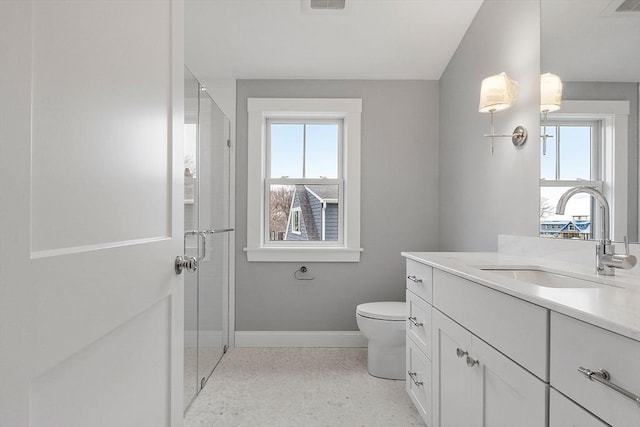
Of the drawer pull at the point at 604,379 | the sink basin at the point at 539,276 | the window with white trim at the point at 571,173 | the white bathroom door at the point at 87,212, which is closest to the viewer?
the white bathroom door at the point at 87,212

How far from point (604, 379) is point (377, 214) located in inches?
89.8

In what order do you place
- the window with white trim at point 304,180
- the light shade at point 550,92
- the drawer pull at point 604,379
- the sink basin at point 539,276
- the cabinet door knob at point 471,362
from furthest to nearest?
the window with white trim at point 304,180, the light shade at point 550,92, the sink basin at point 539,276, the cabinet door knob at point 471,362, the drawer pull at point 604,379

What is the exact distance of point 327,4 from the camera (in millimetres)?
2250

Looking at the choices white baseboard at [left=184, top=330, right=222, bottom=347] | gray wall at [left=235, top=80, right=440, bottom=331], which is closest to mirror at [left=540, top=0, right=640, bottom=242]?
gray wall at [left=235, top=80, right=440, bottom=331]

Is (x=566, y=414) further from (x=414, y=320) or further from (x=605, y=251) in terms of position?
(x=414, y=320)

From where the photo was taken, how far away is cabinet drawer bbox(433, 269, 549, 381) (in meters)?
0.84

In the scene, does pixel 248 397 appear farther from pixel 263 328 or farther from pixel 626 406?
pixel 626 406

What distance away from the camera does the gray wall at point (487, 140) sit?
69.3 inches

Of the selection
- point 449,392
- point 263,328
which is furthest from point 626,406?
point 263,328

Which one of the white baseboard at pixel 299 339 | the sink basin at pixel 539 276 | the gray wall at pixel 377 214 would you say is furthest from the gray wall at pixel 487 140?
the white baseboard at pixel 299 339

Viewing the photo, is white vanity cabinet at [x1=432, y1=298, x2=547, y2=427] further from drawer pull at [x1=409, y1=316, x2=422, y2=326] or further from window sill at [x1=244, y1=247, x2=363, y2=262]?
window sill at [x1=244, y1=247, x2=363, y2=262]

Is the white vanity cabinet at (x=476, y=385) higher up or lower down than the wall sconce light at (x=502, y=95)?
lower down

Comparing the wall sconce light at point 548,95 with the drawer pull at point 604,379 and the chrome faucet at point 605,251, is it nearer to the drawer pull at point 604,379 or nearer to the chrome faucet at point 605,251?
the chrome faucet at point 605,251

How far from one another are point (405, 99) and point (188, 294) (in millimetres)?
2227
